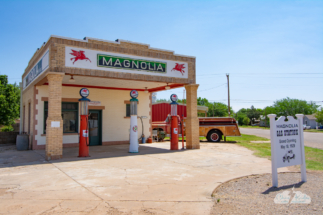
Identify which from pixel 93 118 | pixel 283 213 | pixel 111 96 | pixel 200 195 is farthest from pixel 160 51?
pixel 283 213

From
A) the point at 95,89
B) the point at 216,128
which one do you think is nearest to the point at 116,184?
the point at 95,89

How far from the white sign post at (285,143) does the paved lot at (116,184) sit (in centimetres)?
146

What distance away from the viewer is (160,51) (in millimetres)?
13672

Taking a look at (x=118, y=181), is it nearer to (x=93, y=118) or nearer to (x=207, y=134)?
(x=93, y=118)

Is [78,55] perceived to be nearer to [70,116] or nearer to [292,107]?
[70,116]

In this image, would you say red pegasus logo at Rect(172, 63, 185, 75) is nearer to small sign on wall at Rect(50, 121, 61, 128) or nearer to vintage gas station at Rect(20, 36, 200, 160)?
vintage gas station at Rect(20, 36, 200, 160)

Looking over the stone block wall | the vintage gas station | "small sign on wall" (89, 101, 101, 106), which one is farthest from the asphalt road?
the stone block wall

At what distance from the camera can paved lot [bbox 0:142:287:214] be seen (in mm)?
4914

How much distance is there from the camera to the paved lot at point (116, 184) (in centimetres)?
491

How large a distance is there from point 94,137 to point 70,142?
1.54 metres

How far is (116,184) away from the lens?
659cm

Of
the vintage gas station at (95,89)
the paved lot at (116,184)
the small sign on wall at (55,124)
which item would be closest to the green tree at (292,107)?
the vintage gas station at (95,89)

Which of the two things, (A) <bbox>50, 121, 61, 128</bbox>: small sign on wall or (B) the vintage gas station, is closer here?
(A) <bbox>50, 121, 61, 128</bbox>: small sign on wall

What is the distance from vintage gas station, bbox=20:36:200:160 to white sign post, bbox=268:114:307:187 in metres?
7.40
